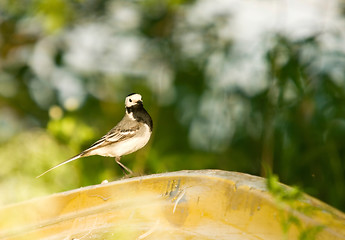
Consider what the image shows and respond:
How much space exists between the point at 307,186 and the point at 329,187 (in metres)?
0.07

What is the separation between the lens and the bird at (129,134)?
1.28 m

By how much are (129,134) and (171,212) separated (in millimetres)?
346

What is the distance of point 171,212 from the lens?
102cm

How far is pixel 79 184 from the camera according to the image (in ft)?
5.29

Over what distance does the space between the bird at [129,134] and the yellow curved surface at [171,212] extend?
184 mm

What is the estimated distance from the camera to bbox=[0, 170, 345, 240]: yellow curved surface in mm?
864

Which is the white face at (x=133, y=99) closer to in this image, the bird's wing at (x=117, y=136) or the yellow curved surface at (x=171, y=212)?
the bird's wing at (x=117, y=136)

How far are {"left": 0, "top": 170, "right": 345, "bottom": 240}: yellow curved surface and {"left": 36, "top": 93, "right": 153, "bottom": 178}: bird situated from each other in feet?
A: 0.60

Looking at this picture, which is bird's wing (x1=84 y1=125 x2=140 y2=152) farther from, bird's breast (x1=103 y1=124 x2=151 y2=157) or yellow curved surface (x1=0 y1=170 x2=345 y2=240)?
yellow curved surface (x1=0 y1=170 x2=345 y2=240)

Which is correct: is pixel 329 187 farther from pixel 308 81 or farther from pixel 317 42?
pixel 317 42

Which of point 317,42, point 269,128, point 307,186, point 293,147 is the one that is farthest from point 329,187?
point 317,42

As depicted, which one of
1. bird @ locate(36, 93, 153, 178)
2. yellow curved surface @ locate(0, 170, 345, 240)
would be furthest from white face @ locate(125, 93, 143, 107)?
yellow curved surface @ locate(0, 170, 345, 240)

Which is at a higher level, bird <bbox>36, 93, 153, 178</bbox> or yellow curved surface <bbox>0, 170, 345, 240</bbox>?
bird <bbox>36, 93, 153, 178</bbox>

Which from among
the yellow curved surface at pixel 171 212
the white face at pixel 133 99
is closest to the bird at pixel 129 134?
the white face at pixel 133 99
